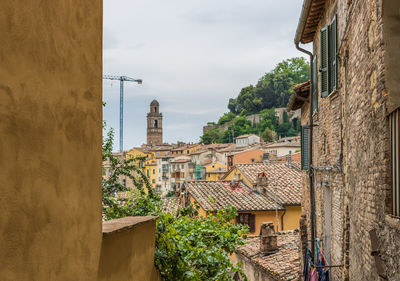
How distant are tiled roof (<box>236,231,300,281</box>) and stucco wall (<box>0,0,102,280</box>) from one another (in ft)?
33.0

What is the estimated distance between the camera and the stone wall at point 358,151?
429cm

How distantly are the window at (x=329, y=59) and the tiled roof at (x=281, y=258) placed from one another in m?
5.64

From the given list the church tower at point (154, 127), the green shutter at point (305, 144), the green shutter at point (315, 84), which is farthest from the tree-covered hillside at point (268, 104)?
the green shutter at point (315, 84)

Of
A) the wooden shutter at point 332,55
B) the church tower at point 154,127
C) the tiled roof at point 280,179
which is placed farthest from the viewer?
the church tower at point 154,127

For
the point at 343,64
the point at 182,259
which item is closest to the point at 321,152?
the point at 343,64

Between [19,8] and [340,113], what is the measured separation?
657 cm

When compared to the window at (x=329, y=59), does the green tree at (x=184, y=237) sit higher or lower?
lower

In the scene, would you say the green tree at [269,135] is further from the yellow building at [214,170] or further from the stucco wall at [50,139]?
the stucco wall at [50,139]

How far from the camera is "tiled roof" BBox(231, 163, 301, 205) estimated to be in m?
25.1

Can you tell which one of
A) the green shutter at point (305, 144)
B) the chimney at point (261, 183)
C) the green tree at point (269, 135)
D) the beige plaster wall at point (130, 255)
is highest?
the green tree at point (269, 135)

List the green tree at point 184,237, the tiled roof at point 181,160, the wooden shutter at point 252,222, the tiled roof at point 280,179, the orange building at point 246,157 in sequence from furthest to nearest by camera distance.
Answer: the tiled roof at point 181,160 < the orange building at point 246,157 < the tiled roof at point 280,179 < the wooden shutter at point 252,222 < the green tree at point 184,237

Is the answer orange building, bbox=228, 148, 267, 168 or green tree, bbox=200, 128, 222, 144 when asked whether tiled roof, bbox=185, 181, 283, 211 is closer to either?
orange building, bbox=228, 148, 267, 168

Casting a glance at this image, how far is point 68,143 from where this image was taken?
270cm

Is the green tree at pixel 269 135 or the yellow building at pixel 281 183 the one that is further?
the green tree at pixel 269 135
